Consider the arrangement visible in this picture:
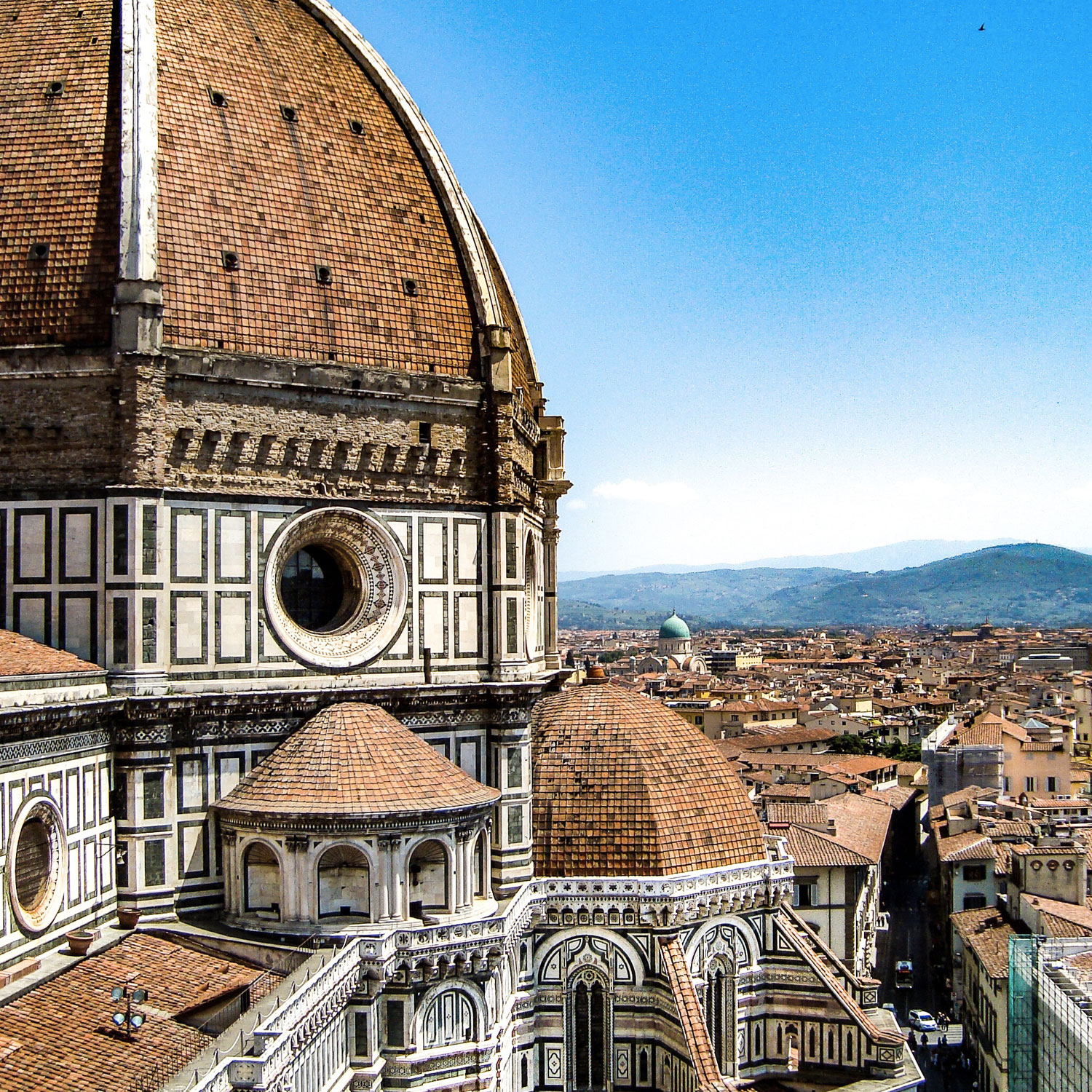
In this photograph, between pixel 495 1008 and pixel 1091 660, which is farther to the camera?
pixel 1091 660

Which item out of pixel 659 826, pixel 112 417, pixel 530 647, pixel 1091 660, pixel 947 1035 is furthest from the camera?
pixel 1091 660

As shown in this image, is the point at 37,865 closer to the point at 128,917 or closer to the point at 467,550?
the point at 128,917

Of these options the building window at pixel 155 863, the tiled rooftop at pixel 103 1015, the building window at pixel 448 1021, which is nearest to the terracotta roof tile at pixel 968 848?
the building window at pixel 448 1021

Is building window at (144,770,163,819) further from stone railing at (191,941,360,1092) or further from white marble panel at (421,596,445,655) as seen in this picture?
white marble panel at (421,596,445,655)

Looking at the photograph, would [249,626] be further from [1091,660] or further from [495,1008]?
[1091,660]

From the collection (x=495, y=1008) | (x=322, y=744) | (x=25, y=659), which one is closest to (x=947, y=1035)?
(x=495, y=1008)
